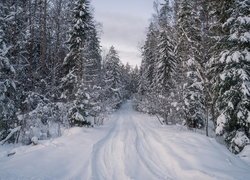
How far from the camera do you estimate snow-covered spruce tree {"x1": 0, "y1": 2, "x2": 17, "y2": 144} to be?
51.5 feet

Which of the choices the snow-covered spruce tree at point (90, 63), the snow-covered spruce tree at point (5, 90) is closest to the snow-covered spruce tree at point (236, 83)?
the snow-covered spruce tree at point (90, 63)

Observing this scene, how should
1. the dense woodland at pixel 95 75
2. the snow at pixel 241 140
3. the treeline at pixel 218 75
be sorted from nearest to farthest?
the snow at pixel 241 140, the treeline at pixel 218 75, the dense woodland at pixel 95 75

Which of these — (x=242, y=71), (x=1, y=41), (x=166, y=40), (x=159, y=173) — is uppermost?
(x=166, y=40)

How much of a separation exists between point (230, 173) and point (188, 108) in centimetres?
1593

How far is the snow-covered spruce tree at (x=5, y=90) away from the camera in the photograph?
15708 millimetres

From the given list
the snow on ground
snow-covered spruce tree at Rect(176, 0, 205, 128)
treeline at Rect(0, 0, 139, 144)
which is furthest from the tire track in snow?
snow-covered spruce tree at Rect(176, 0, 205, 128)

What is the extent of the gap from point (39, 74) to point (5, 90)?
8770 mm

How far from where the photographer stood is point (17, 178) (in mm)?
8875

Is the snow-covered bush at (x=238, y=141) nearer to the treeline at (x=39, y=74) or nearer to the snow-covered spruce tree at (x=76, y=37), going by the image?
the treeline at (x=39, y=74)

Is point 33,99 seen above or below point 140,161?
above

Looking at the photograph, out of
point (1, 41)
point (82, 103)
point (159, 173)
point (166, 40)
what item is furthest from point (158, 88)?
point (159, 173)

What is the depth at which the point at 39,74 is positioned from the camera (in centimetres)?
2433

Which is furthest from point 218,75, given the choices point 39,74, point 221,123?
point 39,74

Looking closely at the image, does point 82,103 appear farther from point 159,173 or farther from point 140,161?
point 159,173
